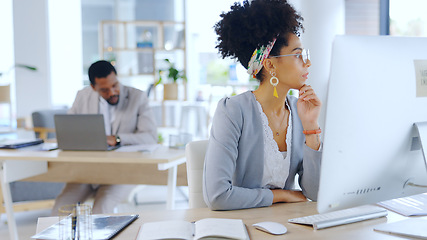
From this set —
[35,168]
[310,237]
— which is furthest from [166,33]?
[310,237]

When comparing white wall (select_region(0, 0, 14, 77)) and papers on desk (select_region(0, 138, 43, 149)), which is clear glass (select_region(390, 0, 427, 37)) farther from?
white wall (select_region(0, 0, 14, 77))

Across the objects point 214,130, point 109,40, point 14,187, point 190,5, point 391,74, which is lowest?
point 14,187

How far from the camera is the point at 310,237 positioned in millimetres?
1185

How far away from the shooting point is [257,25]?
5.40 feet

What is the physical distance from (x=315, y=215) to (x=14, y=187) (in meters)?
3.04

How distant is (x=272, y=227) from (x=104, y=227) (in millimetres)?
453

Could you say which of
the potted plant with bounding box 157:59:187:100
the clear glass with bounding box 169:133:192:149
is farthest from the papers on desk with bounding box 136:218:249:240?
the potted plant with bounding box 157:59:187:100

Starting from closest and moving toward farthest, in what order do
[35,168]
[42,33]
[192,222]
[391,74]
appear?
[391,74]
[192,222]
[35,168]
[42,33]

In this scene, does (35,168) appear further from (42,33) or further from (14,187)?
(42,33)

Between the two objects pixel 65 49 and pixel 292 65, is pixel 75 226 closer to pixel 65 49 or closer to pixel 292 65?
pixel 292 65

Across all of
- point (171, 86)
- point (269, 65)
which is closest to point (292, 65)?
point (269, 65)

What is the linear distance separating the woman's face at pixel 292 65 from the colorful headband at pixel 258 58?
1.3 inches

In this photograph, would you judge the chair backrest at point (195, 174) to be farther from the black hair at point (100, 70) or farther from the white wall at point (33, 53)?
the white wall at point (33, 53)

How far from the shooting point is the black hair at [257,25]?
167 centimetres
